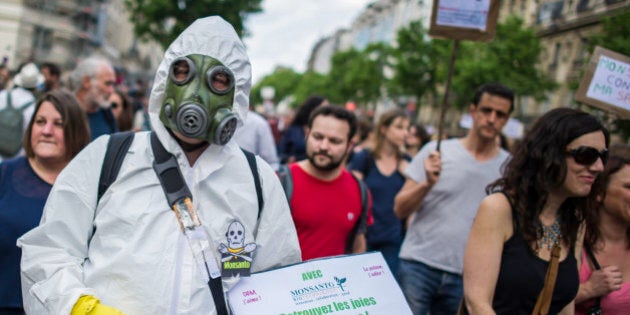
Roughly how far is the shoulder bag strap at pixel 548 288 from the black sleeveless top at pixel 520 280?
0.02m

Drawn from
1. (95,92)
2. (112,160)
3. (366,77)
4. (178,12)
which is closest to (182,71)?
(112,160)

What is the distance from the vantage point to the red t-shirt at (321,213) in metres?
3.88

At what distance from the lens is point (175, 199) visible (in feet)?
7.31

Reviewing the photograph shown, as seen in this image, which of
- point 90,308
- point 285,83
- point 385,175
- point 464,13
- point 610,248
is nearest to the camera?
point 90,308

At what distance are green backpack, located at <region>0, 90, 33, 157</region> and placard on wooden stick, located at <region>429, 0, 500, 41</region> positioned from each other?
3787 mm

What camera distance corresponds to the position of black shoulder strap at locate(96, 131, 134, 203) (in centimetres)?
224

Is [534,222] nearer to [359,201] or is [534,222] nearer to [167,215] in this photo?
[359,201]

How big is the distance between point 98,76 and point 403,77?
104 feet

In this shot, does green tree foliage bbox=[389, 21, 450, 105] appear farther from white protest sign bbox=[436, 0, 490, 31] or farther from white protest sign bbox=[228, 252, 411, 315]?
white protest sign bbox=[228, 252, 411, 315]

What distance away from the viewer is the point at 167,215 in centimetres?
222

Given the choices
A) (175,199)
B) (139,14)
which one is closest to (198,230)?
(175,199)

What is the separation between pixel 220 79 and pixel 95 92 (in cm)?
350

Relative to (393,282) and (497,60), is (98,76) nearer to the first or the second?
(393,282)

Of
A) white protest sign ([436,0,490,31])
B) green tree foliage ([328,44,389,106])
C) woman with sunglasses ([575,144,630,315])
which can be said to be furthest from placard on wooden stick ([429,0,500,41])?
green tree foliage ([328,44,389,106])
